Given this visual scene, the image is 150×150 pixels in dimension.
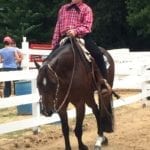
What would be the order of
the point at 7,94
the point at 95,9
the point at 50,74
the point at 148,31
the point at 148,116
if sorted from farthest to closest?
the point at 95,9
the point at 148,31
the point at 7,94
the point at 148,116
the point at 50,74

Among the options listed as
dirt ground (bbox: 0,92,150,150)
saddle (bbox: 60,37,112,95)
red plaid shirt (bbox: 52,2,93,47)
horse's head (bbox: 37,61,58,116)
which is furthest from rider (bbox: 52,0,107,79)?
dirt ground (bbox: 0,92,150,150)

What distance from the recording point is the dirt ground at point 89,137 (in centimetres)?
998

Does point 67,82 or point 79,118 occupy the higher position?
point 67,82

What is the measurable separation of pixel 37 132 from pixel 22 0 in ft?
113

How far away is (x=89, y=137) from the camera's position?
36.3 ft

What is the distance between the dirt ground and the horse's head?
1568 mm

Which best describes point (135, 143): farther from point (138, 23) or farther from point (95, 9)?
point (95, 9)

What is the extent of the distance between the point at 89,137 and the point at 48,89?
2.89 m

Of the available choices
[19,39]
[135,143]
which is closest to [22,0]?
[19,39]

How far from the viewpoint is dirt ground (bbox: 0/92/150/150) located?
998 centimetres

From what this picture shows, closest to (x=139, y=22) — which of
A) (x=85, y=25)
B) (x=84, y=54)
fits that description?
(x=85, y=25)

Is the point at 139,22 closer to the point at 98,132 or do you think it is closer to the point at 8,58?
the point at 8,58

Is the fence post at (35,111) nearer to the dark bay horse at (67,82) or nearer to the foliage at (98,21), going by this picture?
the dark bay horse at (67,82)

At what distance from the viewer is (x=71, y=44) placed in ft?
29.4
